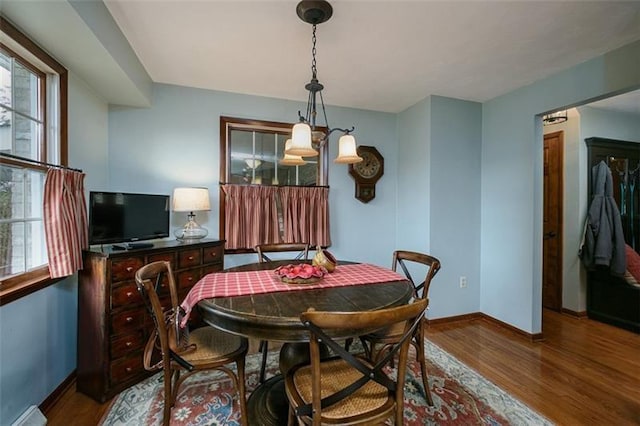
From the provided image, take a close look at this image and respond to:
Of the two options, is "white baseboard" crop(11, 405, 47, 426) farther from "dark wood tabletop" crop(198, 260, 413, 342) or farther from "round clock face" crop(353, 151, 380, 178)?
"round clock face" crop(353, 151, 380, 178)

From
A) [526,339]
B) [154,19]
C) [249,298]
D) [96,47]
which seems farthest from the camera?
[526,339]

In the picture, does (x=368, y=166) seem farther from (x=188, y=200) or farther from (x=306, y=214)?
(x=188, y=200)

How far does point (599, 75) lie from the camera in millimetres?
2357

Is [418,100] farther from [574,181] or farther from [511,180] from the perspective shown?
[574,181]

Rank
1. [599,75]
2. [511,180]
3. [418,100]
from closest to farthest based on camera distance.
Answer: [599,75] → [511,180] → [418,100]

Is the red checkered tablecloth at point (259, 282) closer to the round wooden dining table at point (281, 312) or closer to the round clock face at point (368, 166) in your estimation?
the round wooden dining table at point (281, 312)

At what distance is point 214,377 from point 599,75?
387 cm

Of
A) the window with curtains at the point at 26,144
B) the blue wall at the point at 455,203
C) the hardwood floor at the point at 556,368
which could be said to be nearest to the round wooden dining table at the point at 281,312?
the hardwood floor at the point at 556,368

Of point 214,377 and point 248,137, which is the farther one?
point 248,137

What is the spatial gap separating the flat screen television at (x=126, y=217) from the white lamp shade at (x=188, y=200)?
0.12 m

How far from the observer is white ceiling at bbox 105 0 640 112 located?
1.81 m

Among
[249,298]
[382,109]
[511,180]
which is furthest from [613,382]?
[382,109]

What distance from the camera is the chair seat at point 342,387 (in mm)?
1189

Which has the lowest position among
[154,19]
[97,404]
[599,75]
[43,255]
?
[97,404]
